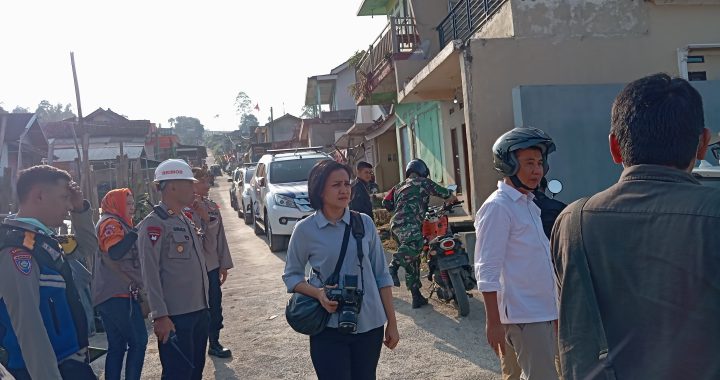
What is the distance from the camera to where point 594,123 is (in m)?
8.81

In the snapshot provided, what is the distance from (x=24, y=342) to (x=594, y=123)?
824 centimetres

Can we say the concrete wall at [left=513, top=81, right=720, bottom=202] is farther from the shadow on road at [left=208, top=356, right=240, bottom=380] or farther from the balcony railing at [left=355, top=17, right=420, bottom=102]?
the balcony railing at [left=355, top=17, right=420, bottom=102]

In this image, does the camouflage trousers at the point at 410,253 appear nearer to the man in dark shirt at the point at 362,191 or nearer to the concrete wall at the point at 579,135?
the man in dark shirt at the point at 362,191

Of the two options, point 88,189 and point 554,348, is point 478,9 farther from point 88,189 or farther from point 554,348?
point 554,348

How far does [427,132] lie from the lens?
50.4 ft

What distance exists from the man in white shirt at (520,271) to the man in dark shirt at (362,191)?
13.9ft

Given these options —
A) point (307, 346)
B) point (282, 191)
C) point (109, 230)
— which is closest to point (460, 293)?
point (307, 346)

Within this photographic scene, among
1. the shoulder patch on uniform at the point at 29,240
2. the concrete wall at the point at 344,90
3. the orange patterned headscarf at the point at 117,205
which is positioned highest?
the concrete wall at the point at 344,90

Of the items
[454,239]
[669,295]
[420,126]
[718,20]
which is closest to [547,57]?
[718,20]

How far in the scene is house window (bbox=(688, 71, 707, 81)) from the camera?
400 inches

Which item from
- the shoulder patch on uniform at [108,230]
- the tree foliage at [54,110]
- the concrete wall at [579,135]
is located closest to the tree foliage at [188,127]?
the tree foliage at [54,110]

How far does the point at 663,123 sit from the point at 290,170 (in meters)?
10.7

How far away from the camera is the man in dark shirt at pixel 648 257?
1440 mm

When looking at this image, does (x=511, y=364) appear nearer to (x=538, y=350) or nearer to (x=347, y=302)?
(x=538, y=350)
